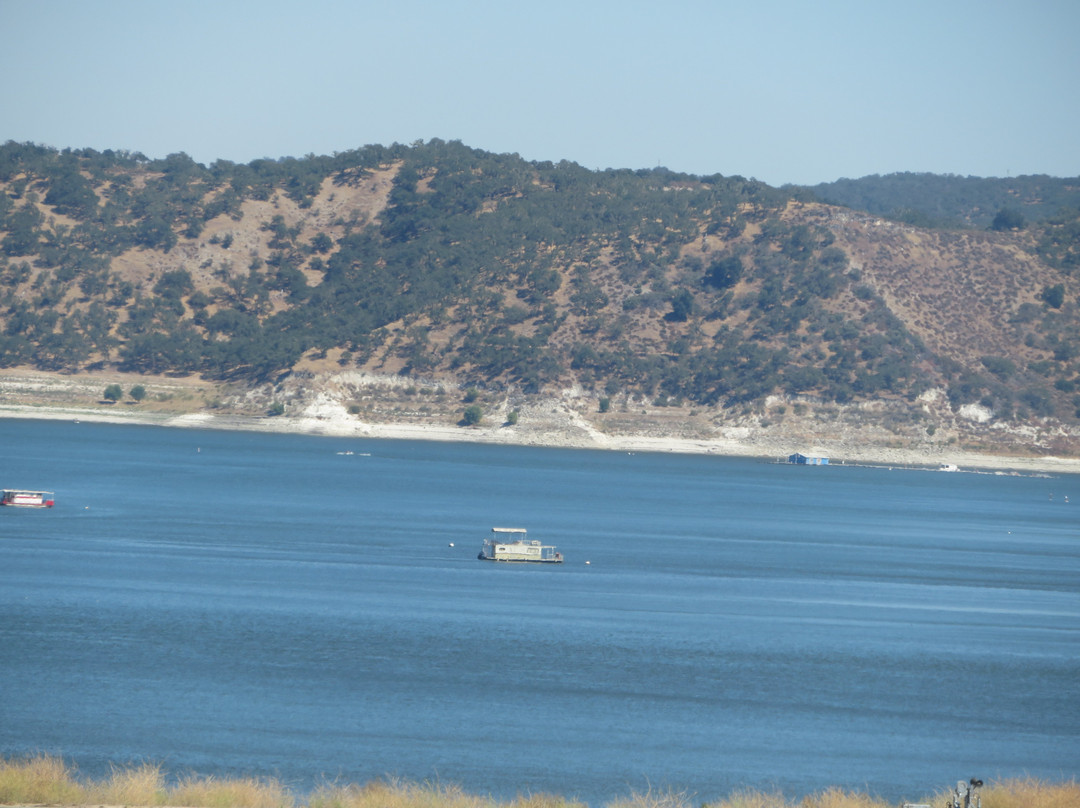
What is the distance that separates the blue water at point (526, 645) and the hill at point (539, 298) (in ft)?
199

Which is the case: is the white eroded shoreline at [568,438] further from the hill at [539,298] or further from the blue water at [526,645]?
the blue water at [526,645]

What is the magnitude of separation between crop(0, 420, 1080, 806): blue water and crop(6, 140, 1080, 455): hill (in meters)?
60.7

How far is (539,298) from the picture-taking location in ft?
531

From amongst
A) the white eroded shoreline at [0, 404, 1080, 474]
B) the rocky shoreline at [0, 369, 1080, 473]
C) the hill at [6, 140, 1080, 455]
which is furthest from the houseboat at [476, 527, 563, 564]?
the hill at [6, 140, 1080, 455]

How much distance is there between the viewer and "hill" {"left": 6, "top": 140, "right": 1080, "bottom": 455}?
149m

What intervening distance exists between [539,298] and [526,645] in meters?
124

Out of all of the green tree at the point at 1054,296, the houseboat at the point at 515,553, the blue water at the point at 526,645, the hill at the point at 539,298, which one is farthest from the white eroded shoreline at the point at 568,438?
the houseboat at the point at 515,553

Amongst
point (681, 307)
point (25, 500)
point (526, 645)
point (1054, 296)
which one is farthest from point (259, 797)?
point (1054, 296)

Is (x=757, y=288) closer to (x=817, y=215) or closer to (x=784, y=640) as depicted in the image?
(x=817, y=215)

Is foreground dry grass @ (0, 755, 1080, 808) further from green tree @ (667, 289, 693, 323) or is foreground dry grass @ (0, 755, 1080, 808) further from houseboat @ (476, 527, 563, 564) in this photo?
green tree @ (667, 289, 693, 323)

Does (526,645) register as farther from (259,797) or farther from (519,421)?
(519,421)

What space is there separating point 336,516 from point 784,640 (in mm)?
37913

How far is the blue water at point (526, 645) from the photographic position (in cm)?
2817

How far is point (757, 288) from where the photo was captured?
165 meters
